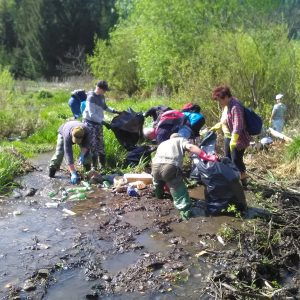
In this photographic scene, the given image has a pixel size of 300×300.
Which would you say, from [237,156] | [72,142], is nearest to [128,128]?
[72,142]

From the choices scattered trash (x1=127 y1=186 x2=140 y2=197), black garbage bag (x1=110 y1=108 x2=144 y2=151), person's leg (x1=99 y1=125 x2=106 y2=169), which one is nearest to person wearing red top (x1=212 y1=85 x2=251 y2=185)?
scattered trash (x1=127 y1=186 x2=140 y2=197)

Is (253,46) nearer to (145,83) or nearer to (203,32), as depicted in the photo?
(203,32)

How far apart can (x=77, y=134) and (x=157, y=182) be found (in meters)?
1.78

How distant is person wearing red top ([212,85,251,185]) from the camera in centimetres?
667

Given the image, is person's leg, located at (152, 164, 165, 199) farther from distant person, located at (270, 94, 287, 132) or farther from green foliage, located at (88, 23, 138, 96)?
green foliage, located at (88, 23, 138, 96)

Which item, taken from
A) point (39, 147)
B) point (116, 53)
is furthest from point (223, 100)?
point (116, 53)

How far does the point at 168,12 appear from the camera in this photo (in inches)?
761

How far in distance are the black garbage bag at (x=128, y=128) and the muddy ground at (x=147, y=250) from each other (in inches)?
75.5

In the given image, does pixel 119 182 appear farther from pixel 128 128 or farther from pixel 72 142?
pixel 128 128

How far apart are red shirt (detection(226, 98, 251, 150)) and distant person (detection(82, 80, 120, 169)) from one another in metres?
2.72

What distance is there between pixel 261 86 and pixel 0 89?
7.70 metres

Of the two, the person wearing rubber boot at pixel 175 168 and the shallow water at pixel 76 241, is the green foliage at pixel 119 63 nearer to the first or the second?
the shallow water at pixel 76 241

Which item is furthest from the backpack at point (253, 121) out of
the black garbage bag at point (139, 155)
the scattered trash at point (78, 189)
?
the scattered trash at point (78, 189)

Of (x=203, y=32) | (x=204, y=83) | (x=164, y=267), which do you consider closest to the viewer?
(x=164, y=267)
